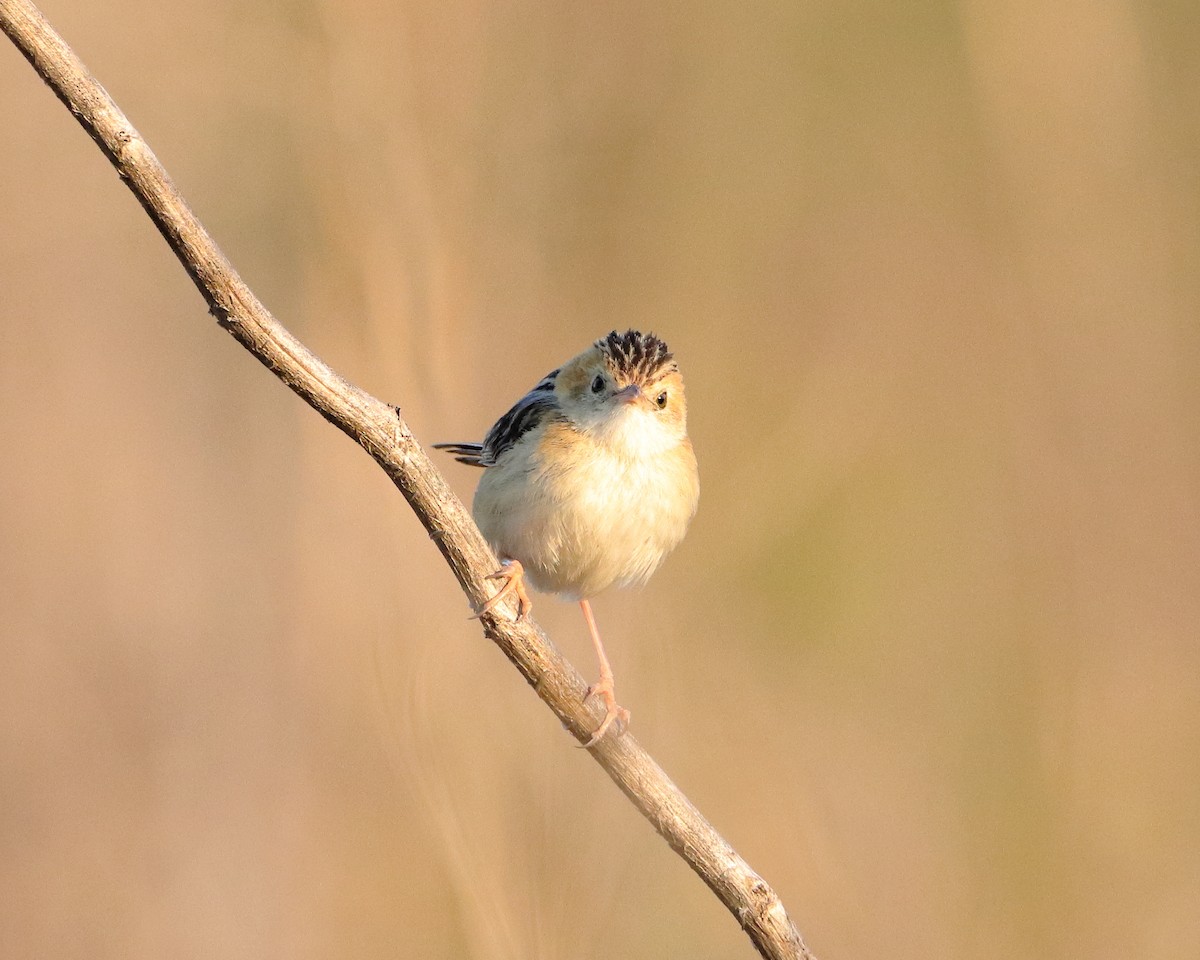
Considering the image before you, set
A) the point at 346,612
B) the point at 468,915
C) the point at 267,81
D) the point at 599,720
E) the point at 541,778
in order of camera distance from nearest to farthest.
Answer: the point at 599,720 < the point at 468,915 < the point at 541,778 < the point at 346,612 < the point at 267,81

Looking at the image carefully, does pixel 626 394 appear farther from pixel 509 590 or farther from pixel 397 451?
pixel 397 451

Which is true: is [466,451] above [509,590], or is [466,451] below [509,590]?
above

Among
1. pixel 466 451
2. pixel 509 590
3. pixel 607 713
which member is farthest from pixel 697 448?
pixel 509 590

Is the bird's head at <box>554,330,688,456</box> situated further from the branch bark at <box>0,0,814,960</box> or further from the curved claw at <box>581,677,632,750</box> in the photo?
the branch bark at <box>0,0,814,960</box>

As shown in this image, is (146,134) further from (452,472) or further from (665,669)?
(665,669)

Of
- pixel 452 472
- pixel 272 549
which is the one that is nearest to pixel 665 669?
pixel 452 472

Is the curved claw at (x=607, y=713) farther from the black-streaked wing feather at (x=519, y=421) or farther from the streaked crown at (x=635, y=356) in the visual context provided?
the streaked crown at (x=635, y=356)
